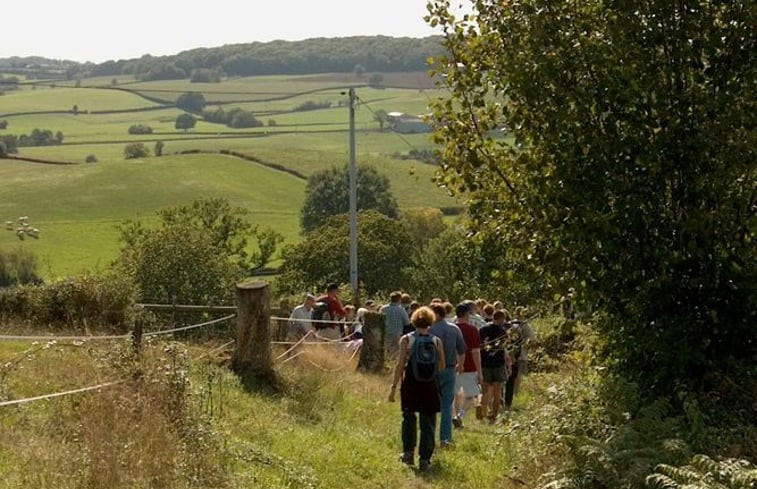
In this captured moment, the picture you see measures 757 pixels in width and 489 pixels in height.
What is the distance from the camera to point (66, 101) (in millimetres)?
185000

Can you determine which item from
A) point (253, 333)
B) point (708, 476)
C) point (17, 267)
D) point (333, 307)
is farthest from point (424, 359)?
point (17, 267)

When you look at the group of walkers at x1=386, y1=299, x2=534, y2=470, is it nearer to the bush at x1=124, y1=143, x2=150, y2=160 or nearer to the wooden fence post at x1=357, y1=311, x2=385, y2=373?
the wooden fence post at x1=357, y1=311, x2=385, y2=373

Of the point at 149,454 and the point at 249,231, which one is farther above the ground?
the point at 149,454

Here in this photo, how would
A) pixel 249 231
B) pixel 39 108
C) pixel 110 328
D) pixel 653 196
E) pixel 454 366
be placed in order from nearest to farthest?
pixel 653 196
pixel 454 366
pixel 110 328
pixel 249 231
pixel 39 108

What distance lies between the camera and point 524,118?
32.7 feet

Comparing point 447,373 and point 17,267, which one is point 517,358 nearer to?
point 447,373

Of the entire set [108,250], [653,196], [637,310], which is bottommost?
[108,250]

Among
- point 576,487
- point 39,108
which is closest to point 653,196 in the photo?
point 576,487

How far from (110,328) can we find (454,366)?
26.2 ft

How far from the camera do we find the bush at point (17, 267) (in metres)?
64.2

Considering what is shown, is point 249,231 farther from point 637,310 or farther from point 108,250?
point 637,310

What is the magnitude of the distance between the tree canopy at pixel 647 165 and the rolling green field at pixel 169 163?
140ft

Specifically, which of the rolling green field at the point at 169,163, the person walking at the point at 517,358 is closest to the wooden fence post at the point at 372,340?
the person walking at the point at 517,358

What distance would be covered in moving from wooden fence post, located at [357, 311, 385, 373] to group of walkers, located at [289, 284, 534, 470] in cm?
13
